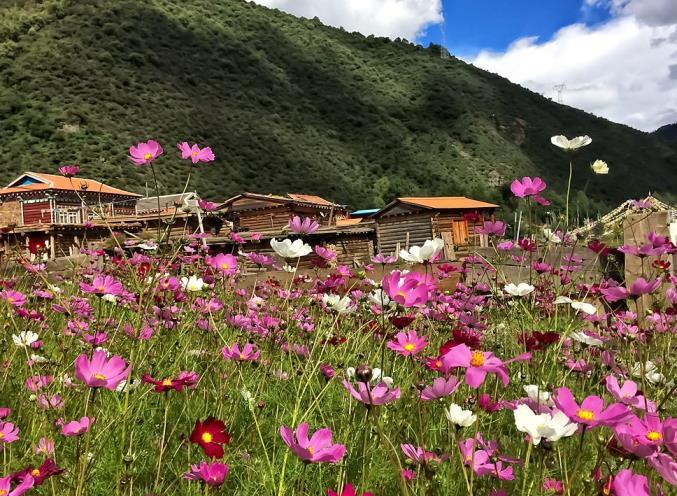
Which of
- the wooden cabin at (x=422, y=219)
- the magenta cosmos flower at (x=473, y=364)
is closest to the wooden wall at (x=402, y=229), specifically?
the wooden cabin at (x=422, y=219)

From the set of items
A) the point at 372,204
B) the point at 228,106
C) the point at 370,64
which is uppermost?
the point at 370,64

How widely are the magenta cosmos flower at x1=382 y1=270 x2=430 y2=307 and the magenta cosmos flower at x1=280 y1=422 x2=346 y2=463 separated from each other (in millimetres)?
341

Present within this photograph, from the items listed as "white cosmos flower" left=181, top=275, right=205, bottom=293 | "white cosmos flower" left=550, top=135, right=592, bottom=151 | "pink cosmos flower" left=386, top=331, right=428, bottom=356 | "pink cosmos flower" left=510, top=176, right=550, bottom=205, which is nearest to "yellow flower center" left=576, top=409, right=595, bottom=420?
"pink cosmos flower" left=386, top=331, right=428, bottom=356

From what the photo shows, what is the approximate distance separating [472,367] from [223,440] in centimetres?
53

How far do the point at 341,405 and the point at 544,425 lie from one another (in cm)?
136

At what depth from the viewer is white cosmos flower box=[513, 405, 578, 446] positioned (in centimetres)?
100

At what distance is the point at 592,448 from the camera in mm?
2051

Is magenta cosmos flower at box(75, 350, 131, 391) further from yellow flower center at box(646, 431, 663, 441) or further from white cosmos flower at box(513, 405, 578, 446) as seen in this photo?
yellow flower center at box(646, 431, 663, 441)

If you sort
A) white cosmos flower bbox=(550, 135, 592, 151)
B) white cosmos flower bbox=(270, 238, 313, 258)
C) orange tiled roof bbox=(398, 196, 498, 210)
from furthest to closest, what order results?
1. orange tiled roof bbox=(398, 196, 498, 210)
2. white cosmos flower bbox=(550, 135, 592, 151)
3. white cosmos flower bbox=(270, 238, 313, 258)

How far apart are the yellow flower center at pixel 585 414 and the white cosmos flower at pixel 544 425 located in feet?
0.09

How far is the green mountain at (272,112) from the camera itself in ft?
177

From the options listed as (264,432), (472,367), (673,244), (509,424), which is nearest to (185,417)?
(264,432)

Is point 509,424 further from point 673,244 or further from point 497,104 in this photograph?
point 497,104

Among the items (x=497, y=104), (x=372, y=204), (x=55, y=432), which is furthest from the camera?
(x=497, y=104)
